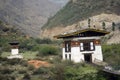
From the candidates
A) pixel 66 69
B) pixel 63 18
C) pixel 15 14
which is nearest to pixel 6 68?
pixel 66 69

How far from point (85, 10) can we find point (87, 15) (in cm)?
593

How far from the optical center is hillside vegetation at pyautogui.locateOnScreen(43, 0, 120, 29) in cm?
11712

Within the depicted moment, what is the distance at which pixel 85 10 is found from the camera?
Answer: 12494cm

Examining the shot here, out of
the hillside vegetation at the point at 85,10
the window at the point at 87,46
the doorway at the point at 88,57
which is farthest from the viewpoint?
the hillside vegetation at the point at 85,10

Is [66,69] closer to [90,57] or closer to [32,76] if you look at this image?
[32,76]

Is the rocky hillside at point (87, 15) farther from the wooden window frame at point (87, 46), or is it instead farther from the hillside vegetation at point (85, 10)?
the wooden window frame at point (87, 46)

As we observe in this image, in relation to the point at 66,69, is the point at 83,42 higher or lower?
higher

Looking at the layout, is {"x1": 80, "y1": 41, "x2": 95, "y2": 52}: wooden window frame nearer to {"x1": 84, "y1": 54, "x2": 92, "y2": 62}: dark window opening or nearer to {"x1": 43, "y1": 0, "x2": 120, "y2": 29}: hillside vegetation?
{"x1": 84, "y1": 54, "x2": 92, "y2": 62}: dark window opening

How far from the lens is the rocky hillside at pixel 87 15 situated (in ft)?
367

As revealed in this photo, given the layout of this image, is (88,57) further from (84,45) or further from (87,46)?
(84,45)

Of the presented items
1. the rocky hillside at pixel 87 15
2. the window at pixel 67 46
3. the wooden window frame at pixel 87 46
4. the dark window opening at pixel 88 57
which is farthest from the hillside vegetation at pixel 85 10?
the wooden window frame at pixel 87 46

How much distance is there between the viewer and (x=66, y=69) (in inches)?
1293

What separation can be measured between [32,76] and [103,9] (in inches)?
3405

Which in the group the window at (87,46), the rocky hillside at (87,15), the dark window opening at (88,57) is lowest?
the dark window opening at (88,57)
